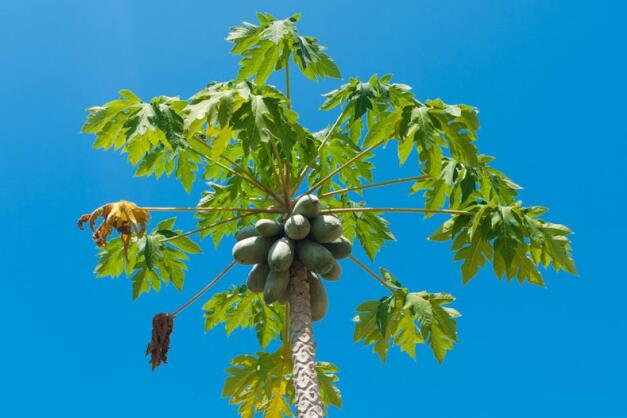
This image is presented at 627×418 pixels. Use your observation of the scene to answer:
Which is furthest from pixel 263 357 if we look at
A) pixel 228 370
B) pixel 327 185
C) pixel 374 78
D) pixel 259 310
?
pixel 374 78

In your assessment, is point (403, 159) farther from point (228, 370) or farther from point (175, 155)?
point (228, 370)

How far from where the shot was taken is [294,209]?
5734mm

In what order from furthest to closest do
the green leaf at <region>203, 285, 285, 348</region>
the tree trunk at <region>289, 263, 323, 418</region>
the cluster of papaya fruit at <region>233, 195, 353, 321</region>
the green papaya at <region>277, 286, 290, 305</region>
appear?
the green leaf at <region>203, 285, 285, 348</region>, the green papaya at <region>277, 286, 290, 305</region>, the cluster of papaya fruit at <region>233, 195, 353, 321</region>, the tree trunk at <region>289, 263, 323, 418</region>

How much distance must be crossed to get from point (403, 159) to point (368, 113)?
4.51 feet

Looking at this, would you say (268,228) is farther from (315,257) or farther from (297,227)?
(315,257)

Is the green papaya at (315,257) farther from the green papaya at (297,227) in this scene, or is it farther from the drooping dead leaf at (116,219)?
the drooping dead leaf at (116,219)

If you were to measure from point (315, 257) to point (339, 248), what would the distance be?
44 centimetres

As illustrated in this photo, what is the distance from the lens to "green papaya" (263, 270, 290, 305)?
18.1 feet

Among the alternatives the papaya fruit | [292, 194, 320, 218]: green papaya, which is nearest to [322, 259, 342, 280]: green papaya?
[292, 194, 320, 218]: green papaya

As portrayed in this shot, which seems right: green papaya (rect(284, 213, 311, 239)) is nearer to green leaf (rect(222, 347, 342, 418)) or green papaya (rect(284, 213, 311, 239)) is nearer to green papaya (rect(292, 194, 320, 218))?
green papaya (rect(292, 194, 320, 218))

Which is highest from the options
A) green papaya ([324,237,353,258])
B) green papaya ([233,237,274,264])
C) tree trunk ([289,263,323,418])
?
green papaya ([324,237,353,258])

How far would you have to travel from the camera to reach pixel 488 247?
5953 millimetres

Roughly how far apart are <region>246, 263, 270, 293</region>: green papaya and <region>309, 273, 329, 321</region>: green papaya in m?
0.38

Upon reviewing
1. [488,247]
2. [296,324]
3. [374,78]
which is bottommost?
[296,324]
